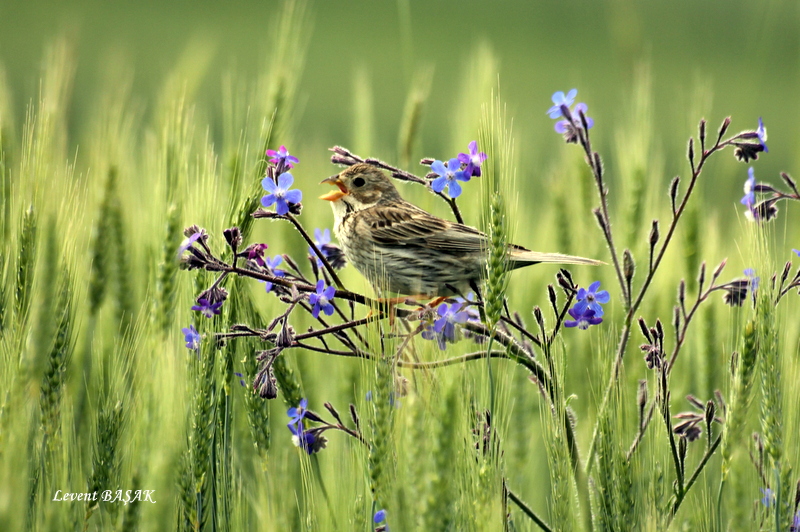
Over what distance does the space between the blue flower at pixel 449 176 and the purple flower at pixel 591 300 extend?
412 mm

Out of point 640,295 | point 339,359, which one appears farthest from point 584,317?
point 339,359

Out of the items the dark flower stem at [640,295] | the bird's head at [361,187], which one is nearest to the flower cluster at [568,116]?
the dark flower stem at [640,295]

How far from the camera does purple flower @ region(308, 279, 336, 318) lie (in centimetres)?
200

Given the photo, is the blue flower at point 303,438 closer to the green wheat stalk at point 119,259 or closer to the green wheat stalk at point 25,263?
the green wheat stalk at point 25,263

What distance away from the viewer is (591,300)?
2.17m

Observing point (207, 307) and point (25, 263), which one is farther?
point (25, 263)

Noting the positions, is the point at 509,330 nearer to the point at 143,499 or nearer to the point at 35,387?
the point at 143,499

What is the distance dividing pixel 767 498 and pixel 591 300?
0.69 m

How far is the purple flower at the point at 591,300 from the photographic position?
2.12m

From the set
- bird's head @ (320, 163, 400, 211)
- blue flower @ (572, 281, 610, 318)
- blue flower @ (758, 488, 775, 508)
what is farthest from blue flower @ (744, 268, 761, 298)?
bird's head @ (320, 163, 400, 211)

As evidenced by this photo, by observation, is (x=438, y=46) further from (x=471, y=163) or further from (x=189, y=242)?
(x=189, y=242)

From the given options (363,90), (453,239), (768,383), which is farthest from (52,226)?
(363,90)

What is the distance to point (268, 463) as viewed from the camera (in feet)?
7.43

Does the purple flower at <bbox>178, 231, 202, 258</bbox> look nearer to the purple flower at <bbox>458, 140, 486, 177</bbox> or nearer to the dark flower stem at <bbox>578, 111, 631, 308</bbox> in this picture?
the purple flower at <bbox>458, 140, 486, 177</bbox>
